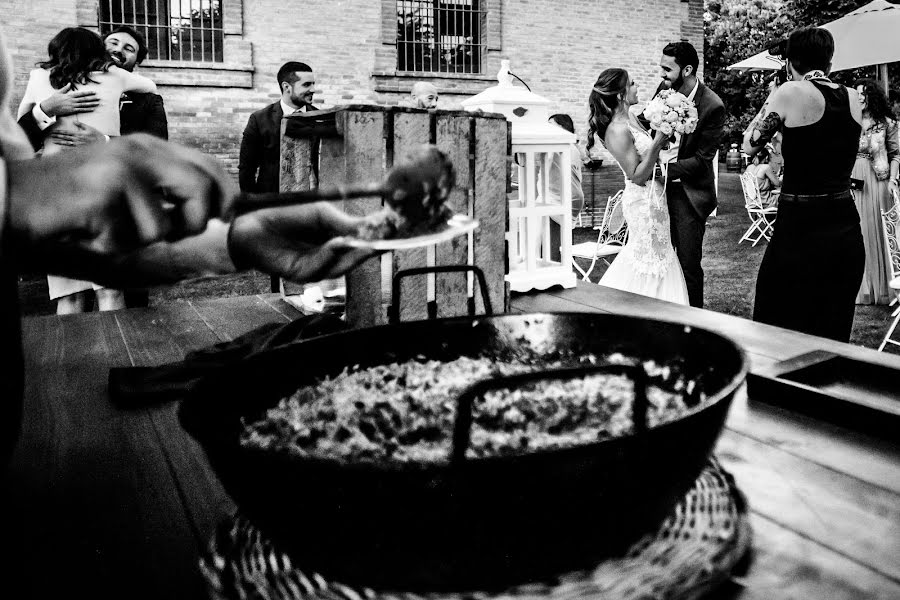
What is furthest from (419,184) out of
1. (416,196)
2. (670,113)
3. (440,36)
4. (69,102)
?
(440,36)

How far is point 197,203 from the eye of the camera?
656 mm

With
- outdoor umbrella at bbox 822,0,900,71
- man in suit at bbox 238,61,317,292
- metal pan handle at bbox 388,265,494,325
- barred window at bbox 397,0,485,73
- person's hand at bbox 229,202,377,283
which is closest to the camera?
person's hand at bbox 229,202,377,283

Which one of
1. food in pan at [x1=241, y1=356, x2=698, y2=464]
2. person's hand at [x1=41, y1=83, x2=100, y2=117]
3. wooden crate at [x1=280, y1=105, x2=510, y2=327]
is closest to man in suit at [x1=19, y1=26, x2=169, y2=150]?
person's hand at [x1=41, y1=83, x2=100, y2=117]

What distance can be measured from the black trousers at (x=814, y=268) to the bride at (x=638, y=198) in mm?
675

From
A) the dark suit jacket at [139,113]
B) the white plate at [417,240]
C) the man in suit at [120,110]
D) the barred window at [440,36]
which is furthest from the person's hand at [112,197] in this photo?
the barred window at [440,36]

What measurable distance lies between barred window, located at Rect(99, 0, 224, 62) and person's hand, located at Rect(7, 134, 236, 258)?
970cm

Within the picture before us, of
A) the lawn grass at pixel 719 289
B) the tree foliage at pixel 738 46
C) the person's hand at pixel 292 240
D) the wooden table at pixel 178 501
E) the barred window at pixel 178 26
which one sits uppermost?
the tree foliage at pixel 738 46

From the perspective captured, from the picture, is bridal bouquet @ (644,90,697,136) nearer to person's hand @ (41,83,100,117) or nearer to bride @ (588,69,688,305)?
bride @ (588,69,688,305)

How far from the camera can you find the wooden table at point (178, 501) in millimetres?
872

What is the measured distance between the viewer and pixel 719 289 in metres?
6.29

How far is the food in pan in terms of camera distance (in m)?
0.91

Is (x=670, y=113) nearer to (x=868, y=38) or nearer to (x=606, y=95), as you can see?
(x=606, y=95)

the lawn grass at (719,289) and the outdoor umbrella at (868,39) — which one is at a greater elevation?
the outdoor umbrella at (868,39)

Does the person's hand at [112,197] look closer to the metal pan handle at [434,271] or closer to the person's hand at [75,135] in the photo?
the metal pan handle at [434,271]
